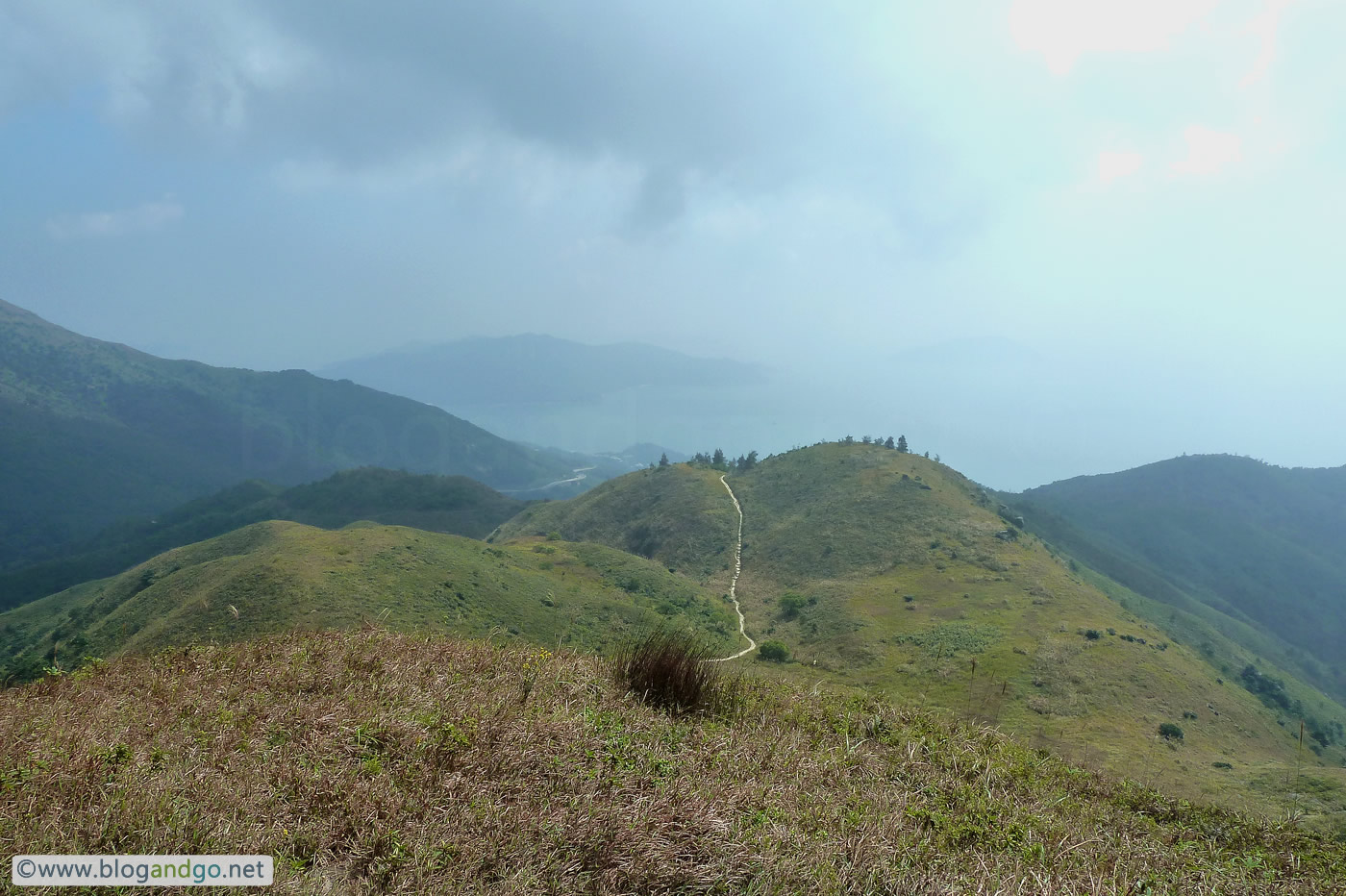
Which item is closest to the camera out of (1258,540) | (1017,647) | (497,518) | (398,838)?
(398,838)

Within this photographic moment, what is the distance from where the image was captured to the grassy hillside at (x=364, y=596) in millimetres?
23672

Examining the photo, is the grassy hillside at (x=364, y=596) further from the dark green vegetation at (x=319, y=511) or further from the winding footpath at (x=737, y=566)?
the dark green vegetation at (x=319, y=511)

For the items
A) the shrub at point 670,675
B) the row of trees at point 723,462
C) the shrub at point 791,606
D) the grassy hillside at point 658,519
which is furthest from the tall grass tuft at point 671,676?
the row of trees at point 723,462

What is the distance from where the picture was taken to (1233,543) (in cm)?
14900

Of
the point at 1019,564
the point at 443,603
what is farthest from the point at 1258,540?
the point at 443,603

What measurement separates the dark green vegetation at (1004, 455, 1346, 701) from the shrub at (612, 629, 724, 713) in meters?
105

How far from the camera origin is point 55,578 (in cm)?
9481

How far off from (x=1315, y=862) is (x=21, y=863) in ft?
34.3

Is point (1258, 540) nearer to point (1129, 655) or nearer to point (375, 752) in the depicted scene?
point (1129, 655)

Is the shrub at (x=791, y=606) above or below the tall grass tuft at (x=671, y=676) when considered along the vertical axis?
below

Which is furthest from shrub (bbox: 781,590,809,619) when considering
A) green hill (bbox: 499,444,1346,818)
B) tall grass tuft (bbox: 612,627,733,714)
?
tall grass tuft (bbox: 612,627,733,714)

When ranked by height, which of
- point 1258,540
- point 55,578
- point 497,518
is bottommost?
point 55,578

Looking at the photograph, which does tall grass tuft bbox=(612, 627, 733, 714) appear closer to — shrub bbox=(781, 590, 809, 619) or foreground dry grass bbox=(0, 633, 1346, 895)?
foreground dry grass bbox=(0, 633, 1346, 895)

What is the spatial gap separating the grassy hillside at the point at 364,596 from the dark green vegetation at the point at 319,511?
65.5 metres
